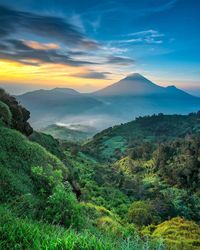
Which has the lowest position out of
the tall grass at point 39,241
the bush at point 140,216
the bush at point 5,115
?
the bush at point 140,216

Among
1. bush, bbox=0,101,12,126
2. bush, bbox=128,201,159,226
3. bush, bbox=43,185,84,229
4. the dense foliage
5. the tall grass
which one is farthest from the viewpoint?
bush, bbox=128,201,159,226

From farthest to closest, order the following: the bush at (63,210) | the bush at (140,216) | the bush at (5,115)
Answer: the bush at (140,216), the bush at (5,115), the bush at (63,210)

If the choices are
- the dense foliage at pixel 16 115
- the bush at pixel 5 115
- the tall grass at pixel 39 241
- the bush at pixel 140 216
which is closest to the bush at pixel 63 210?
the tall grass at pixel 39 241

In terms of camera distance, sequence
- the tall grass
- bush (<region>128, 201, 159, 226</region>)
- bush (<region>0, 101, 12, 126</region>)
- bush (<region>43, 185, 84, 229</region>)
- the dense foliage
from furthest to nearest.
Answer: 1. bush (<region>128, 201, 159, 226</region>)
2. the dense foliage
3. bush (<region>0, 101, 12, 126</region>)
4. bush (<region>43, 185, 84, 229</region>)
5. the tall grass

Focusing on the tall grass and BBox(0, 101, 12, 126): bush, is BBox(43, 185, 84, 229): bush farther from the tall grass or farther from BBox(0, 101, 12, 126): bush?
BBox(0, 101, 12, 126): bush

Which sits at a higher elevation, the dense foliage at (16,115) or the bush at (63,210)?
the dense foliage at (16,115)

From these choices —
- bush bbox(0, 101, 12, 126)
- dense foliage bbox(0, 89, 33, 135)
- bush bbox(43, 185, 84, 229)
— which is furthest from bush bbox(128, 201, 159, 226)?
bush bbox(43, 185, 84, 229)

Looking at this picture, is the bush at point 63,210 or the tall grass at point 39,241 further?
the bush at point 63,210

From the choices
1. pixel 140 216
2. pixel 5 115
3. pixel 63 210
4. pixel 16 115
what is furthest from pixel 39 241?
pixel 140 216

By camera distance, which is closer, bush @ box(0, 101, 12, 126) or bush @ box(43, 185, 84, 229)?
bush @ box(43, 185, 84, 229)

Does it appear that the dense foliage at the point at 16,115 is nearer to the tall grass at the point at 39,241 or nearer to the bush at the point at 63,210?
the bush at the point at 63,210

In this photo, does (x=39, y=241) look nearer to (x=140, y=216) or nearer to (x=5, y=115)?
(x=5, y=115)

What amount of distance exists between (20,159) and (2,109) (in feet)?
17.4

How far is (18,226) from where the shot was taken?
7152mm
